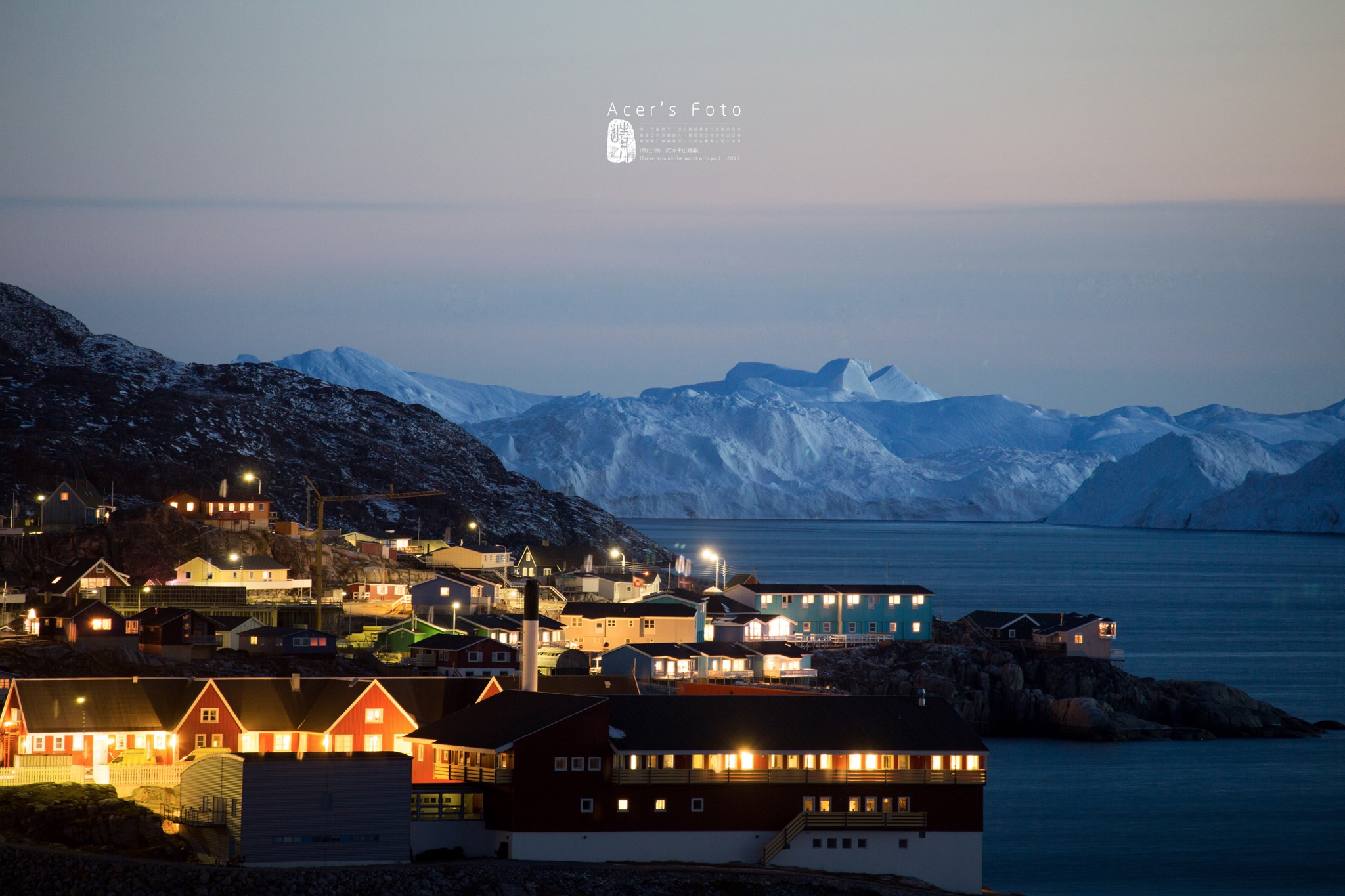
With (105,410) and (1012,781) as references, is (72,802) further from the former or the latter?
(105,410)

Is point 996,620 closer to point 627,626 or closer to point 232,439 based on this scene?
point 627,626

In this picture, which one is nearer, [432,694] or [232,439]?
[432,694]

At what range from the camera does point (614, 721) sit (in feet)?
118

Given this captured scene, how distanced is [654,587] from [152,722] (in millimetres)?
55506

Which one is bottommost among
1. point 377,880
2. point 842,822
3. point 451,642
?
point 377,880

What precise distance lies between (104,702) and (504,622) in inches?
1262

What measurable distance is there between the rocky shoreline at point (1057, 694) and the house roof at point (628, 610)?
257 inches

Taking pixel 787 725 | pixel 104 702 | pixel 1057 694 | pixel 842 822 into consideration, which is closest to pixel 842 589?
pixel 1057 694

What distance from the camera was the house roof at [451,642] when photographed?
61312mm

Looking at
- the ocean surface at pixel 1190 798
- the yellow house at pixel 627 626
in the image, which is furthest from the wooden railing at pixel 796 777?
the yellow house at pixel 627 626

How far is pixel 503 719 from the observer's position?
36.9 m

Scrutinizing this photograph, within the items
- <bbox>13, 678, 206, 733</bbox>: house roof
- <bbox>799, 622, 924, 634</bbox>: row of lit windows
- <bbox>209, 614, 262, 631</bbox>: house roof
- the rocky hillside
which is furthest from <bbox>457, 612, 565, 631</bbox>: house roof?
the rocky hillside

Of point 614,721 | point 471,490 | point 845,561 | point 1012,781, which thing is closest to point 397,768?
point 614,721

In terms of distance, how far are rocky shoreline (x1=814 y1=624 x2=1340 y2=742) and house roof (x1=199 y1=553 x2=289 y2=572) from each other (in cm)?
2559
